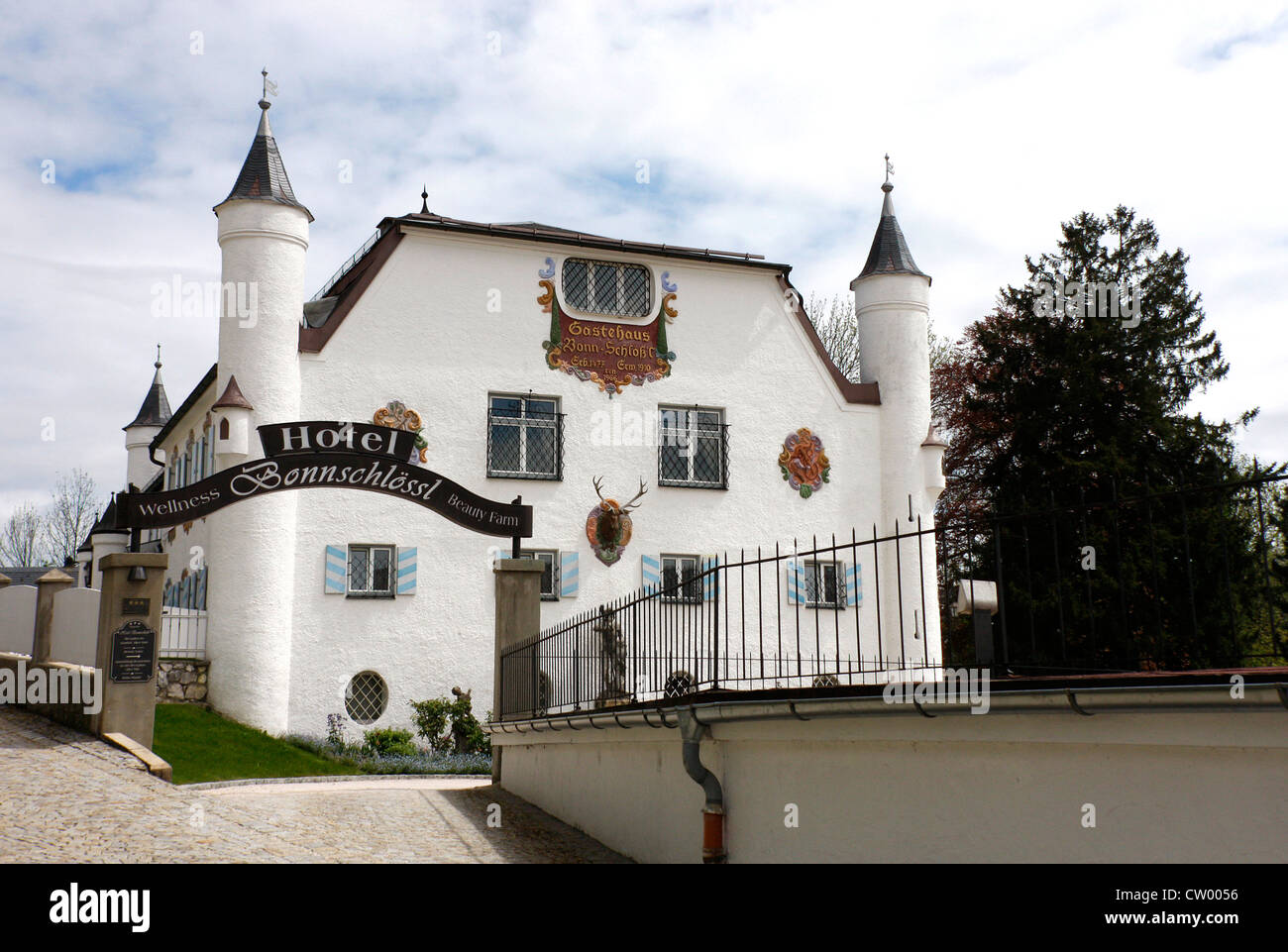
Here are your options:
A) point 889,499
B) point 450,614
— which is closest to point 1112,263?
point 889,499

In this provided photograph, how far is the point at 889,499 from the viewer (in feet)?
89.3

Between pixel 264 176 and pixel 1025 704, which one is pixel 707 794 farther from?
pixel 264 176

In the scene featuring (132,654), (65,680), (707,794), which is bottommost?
(707,794)

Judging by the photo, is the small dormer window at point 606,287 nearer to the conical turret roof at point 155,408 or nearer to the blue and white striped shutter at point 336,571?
the blue and white striped shutter at point 336,571

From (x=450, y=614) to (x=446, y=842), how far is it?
42.8ft

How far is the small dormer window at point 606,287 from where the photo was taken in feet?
84.2

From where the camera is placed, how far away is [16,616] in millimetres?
23641

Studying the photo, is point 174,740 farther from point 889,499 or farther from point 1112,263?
point 1112,263

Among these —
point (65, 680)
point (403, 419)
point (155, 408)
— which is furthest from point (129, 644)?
point (155, 408)

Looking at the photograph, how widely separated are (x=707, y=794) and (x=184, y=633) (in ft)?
53.6

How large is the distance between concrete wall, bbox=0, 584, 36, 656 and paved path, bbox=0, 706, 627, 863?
10.3 metres

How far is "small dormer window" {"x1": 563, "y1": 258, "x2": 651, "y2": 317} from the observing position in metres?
25.7

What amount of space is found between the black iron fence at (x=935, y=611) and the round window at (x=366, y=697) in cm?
488

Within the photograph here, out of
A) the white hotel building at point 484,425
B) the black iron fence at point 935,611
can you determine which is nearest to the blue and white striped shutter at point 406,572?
the white hotel building at point 484,425
